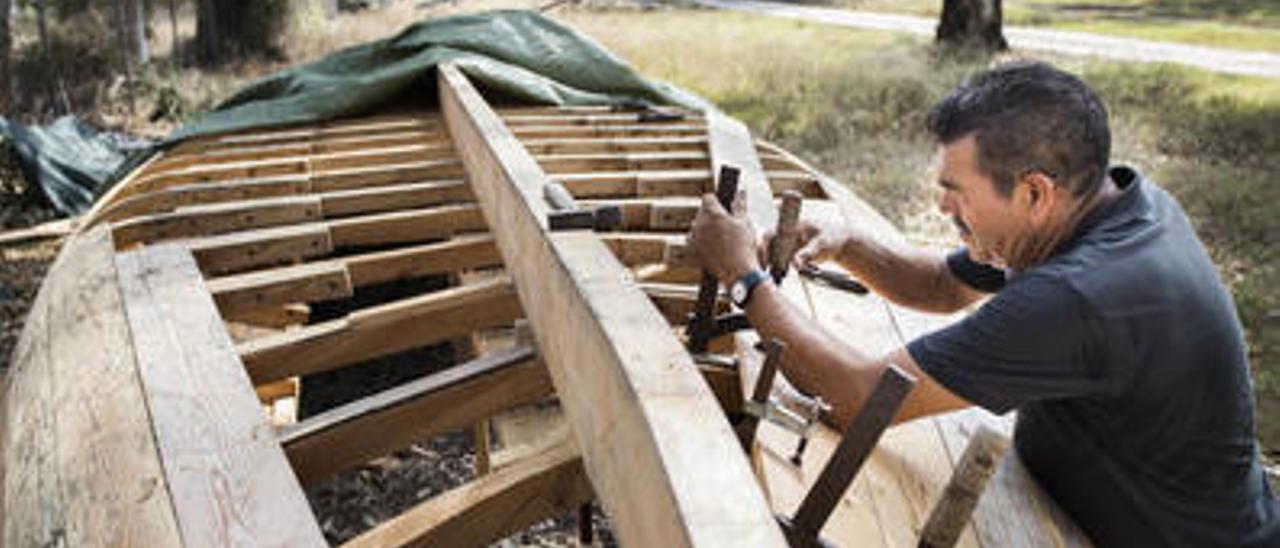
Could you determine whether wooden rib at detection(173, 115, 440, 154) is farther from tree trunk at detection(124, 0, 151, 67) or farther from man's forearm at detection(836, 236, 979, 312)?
tree trunk at detection(124, 0, 151, 67)

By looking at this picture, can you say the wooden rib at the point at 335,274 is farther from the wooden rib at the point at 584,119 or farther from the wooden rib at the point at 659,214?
the wooden rib at the point at 584,119

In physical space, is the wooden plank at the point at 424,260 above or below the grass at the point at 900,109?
above

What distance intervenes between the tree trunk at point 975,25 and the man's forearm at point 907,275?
12.7 metres

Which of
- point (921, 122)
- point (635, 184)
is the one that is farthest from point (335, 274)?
point (921, 122)

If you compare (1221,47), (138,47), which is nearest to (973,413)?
(138,47)

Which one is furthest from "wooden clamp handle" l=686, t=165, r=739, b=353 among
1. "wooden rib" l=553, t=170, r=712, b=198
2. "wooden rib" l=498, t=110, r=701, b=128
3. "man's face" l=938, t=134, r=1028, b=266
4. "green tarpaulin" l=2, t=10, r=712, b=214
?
"green tarpaulin" l=2, t=10, r=712, b=214

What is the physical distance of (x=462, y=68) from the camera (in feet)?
19.5

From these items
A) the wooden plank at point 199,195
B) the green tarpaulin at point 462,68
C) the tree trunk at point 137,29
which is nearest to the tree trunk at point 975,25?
the green tarpaulin at point 462,68

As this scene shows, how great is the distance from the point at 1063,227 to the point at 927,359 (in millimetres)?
430

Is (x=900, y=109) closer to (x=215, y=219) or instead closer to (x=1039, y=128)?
(x=215, y=219)

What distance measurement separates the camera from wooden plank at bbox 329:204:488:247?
13.5 feet

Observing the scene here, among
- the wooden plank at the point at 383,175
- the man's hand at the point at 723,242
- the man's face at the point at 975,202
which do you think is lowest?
the wooden plank at the point at 383,175

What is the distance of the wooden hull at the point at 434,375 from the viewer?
6.76 feet

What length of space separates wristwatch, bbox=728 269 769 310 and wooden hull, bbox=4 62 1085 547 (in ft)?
0.87
